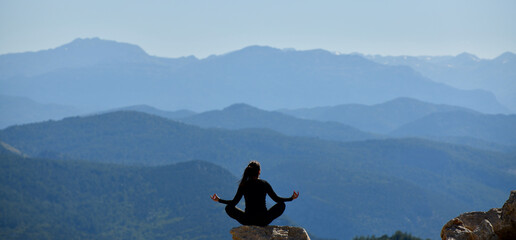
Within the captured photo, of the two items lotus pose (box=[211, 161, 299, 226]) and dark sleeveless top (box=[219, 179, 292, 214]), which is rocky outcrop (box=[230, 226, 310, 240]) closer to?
lotus pose (box=[211, 161, 299, 226])

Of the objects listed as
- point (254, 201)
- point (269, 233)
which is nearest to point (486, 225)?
point (269, 233)

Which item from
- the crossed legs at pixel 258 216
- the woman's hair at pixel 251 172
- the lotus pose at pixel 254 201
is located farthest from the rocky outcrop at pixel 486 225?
the woman's hair at pixel 251 172

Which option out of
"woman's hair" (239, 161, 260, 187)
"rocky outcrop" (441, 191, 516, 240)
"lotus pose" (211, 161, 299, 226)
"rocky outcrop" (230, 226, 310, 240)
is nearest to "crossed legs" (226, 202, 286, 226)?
"lotus pose" (211, 161, 299, 226)

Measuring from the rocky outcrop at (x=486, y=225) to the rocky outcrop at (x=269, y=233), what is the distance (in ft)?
11.1

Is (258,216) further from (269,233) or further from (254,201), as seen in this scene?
(269,233)

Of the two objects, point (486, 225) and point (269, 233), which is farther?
point (269, 233)

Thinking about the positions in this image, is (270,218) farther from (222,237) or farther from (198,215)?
(198,215)

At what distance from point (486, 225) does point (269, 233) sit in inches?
199

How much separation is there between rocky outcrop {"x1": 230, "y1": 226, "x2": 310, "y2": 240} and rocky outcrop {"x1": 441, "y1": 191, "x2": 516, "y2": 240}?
3371mm

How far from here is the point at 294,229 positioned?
13.3 meters

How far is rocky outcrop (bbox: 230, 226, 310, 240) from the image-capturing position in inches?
519

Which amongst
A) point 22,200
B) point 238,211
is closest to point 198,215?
point 22,200

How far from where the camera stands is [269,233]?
13.5 metres

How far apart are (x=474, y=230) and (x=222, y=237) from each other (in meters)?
168
